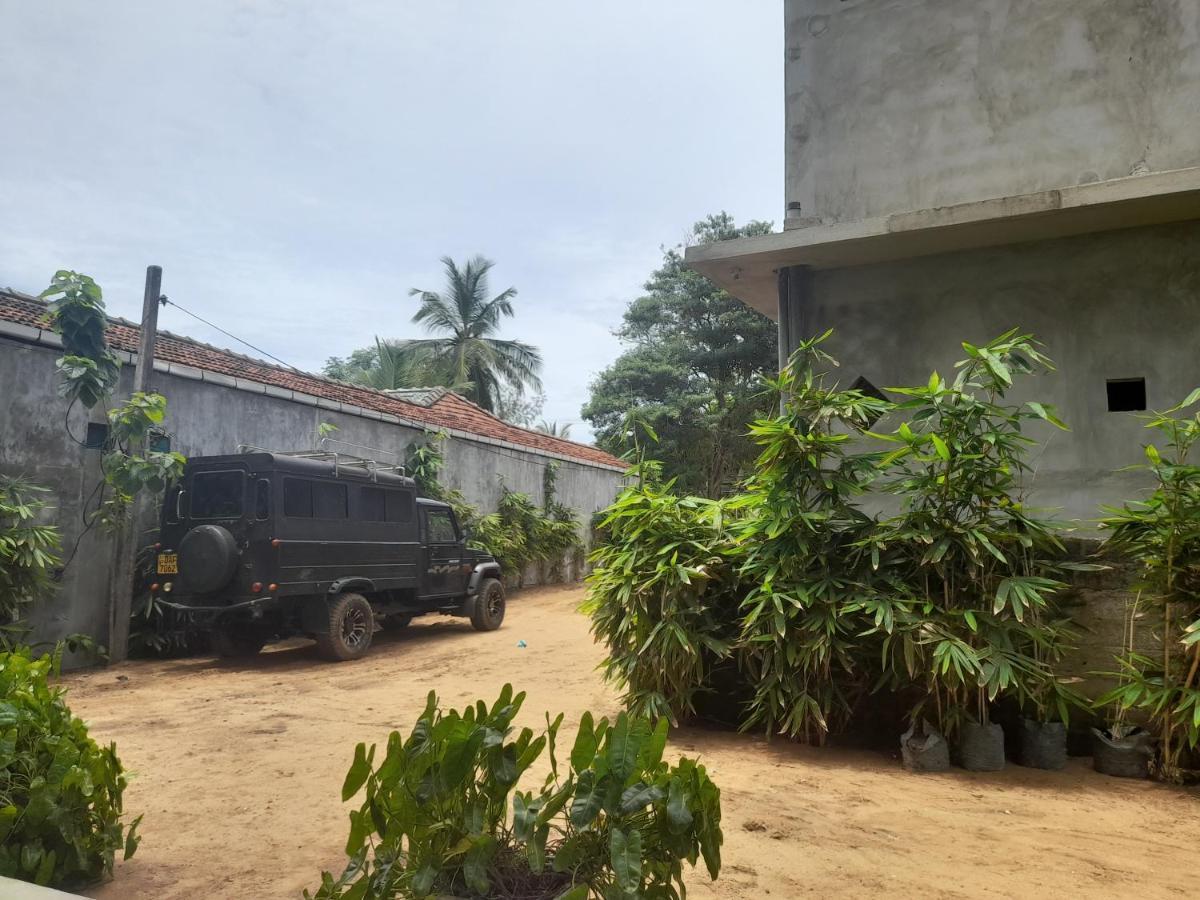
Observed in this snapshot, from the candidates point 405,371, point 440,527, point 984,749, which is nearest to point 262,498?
point 440,527

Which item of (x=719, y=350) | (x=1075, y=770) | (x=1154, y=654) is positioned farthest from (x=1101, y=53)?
(x=719, y=350)

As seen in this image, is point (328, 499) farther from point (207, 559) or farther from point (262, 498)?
point (207, 559)

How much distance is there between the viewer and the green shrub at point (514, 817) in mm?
2227

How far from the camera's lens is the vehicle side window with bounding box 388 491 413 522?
10.7 m

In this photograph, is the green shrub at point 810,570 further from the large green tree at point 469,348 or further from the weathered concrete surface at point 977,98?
the large green tree at point 469,348

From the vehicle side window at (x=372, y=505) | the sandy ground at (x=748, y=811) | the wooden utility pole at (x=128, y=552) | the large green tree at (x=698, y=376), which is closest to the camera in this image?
the sandy ground at (x=748, y=811)

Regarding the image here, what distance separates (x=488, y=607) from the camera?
12.2 meters

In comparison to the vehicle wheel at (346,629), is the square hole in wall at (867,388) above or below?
above

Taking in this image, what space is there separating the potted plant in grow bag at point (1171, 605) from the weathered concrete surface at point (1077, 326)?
1013mm

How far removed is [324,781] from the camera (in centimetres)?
485

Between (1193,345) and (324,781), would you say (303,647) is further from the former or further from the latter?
(1193,345)

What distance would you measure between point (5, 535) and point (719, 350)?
18.5m

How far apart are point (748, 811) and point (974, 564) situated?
2.11m

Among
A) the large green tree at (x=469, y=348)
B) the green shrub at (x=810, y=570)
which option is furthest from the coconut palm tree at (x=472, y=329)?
the green shrub at (x=810, y=570)
